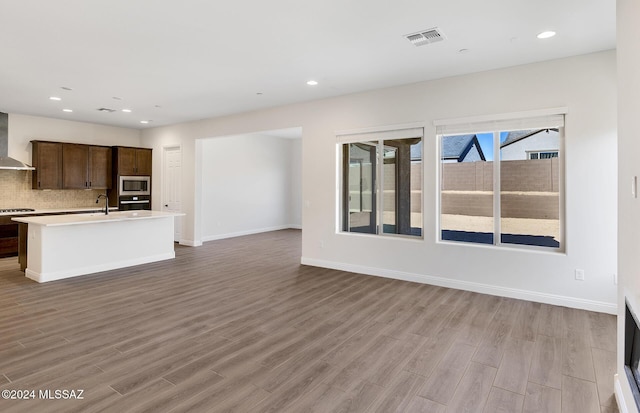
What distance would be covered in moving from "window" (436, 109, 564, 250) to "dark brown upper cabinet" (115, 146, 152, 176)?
7.18 metres

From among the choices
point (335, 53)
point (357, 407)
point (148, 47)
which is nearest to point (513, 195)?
point (335, 53)

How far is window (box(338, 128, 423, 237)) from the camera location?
17.6 ft

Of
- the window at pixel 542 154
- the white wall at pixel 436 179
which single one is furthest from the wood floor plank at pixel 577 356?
the window at pixel 542 154

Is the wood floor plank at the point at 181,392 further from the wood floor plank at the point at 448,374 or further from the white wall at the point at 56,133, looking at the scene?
the white wall at the point at 56,133

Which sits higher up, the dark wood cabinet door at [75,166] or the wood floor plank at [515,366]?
the dark wood cabinet door at [75,166]

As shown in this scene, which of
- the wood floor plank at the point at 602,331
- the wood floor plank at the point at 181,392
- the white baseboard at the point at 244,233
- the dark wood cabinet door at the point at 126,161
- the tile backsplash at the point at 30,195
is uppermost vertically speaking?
the dark wood cabinet door at the point at 126,161

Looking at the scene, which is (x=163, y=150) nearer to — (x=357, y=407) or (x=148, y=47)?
(x=148, y=47)

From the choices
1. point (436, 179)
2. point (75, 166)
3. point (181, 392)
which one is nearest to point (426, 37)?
point (436, 179)

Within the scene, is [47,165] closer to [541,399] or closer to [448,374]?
[448,374]

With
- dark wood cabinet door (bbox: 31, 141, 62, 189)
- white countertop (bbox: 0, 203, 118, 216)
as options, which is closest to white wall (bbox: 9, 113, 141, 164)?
dark wood cabinet door (bbox: 31, 141, 62, 189)

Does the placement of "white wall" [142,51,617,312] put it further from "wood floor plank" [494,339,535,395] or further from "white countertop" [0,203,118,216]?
"white countertop" [0,203,118,216]

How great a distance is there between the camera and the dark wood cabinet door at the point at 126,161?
8.32 meters

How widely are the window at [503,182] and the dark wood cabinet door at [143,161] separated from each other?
7.18 meters

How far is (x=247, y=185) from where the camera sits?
10508 millimetres
